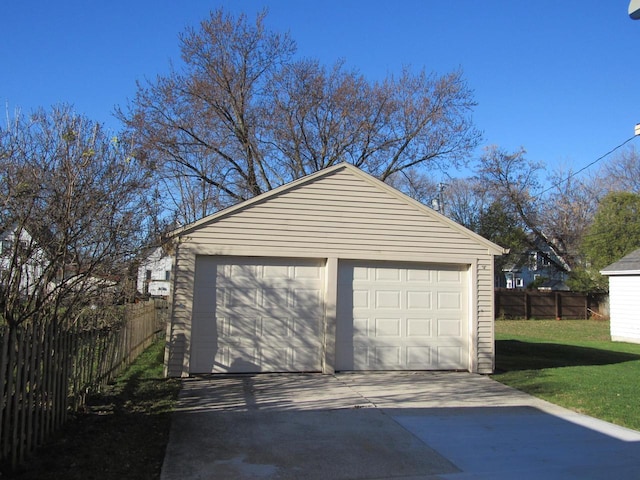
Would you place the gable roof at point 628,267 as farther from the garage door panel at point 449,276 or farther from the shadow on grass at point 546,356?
the garage door panel at point 449,276

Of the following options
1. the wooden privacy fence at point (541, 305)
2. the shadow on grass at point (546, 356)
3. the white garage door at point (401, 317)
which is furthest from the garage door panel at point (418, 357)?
the wooden privacy fence at point (541, 305)

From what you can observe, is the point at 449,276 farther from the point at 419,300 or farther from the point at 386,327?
the point at 386,327

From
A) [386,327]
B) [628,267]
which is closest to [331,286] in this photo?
[386,327]

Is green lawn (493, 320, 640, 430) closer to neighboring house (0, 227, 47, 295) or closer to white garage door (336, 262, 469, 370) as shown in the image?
white garage door (336, 262, 469, 370)

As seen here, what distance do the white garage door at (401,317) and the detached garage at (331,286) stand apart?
20 mm

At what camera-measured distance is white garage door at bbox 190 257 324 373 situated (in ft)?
31.7

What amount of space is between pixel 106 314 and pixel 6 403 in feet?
16.1

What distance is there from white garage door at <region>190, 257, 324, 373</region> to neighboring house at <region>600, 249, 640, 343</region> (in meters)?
15.0

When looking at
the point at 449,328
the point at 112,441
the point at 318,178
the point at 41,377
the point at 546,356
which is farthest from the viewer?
the point at 546,356

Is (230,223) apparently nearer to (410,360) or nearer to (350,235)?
(350,235)

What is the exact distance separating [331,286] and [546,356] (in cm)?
726

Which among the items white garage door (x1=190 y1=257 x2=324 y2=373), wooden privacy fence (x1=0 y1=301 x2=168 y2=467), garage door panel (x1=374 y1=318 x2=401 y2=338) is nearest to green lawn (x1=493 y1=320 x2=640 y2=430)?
garage door panel (x1=374 y1=318 x2=401 y2=338)

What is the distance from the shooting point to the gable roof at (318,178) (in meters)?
9.69

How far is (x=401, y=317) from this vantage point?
10.5 meters
